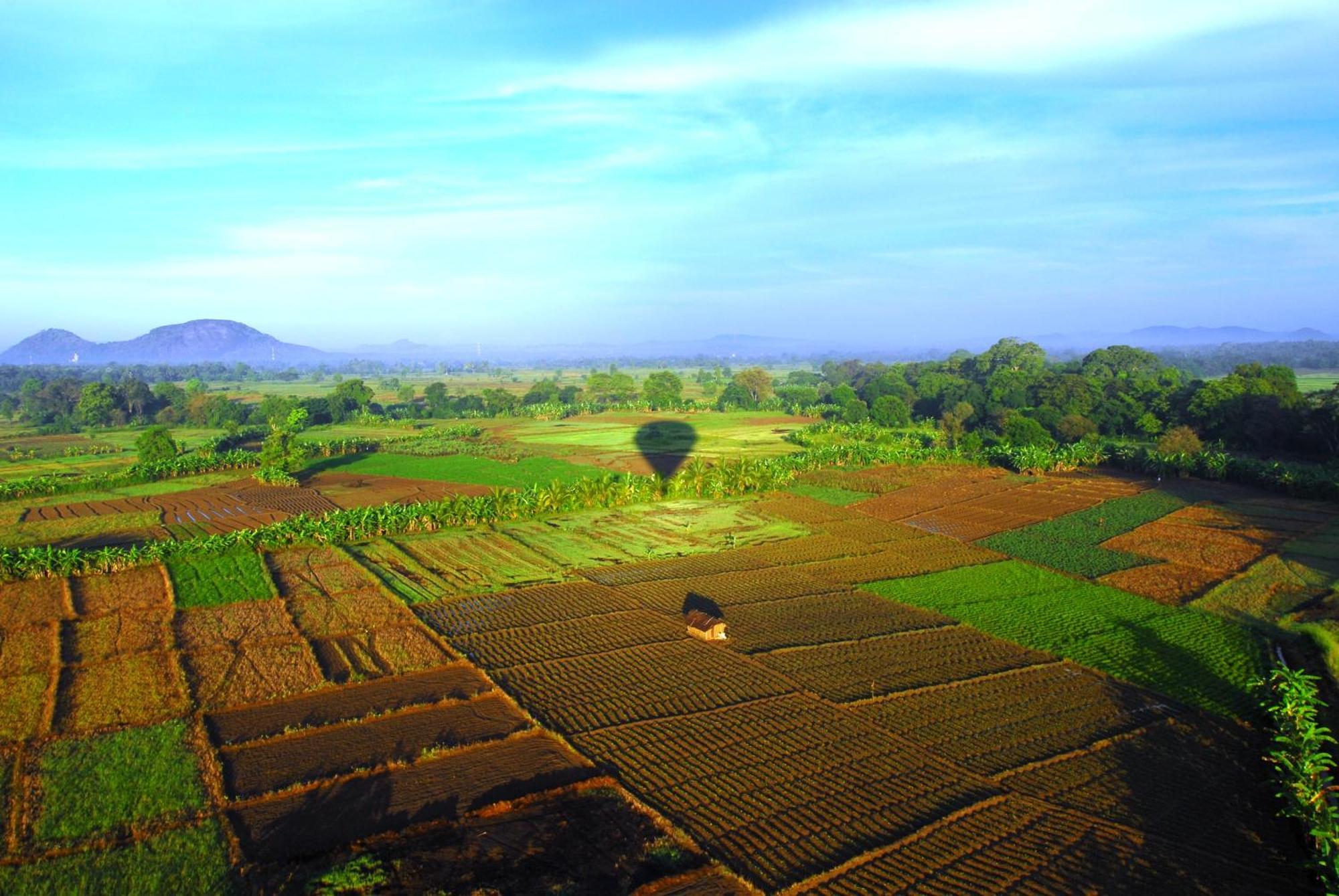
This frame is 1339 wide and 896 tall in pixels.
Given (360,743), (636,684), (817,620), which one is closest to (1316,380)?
(817,620)


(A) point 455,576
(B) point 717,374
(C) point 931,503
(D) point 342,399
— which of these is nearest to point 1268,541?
(C) point 931,503

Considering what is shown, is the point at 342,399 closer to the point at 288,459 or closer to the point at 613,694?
the point at 288,459

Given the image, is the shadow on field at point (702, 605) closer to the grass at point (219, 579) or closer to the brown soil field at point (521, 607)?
the brown soil field at point (521, 607)

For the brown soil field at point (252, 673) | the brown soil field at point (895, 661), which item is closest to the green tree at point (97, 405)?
the brown soil field at point (252, 673)

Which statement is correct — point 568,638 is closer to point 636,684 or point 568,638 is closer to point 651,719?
point 636,684

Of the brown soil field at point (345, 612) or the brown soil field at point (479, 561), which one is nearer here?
the brown soil field at point (345, 612)

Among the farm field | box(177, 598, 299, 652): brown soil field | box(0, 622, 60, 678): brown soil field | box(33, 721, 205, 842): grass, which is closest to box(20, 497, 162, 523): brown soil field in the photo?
the farm field
